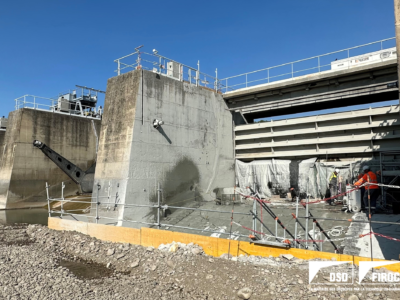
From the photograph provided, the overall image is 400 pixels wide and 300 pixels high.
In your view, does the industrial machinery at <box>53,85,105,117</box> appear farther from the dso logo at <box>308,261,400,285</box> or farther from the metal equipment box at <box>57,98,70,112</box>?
the dso logo at <box>308,261,400,285</box>

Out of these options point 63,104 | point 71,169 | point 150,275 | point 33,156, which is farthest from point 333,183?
point 63,104

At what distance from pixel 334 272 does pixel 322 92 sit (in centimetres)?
1166

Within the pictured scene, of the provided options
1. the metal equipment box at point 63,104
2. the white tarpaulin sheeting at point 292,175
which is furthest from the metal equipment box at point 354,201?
the metal equipment box at point 63,104

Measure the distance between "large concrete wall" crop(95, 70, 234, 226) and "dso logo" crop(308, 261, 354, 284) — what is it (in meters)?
8.68

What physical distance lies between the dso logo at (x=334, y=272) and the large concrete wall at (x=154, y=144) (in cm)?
868

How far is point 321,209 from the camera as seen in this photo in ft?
43.2

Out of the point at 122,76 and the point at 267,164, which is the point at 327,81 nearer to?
the point at 267,164

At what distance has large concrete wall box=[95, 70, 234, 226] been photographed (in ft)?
43.8

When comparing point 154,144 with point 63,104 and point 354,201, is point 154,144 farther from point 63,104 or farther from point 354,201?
point 63,104

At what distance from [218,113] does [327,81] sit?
5.85 metres

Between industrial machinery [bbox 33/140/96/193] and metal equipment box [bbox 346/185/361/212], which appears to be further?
industrial machinery [bbox 33/140/96/193]

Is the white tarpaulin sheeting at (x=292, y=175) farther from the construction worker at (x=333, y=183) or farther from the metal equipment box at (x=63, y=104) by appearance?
the metal equipment box at (x=63, y=104)

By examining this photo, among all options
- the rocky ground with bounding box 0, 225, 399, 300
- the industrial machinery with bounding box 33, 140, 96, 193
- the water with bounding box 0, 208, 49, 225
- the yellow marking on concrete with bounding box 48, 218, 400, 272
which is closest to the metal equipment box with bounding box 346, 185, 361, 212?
the yellow marking on concrete with bounding box 48, 218, 400, 272

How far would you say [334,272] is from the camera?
5566 millimetres
